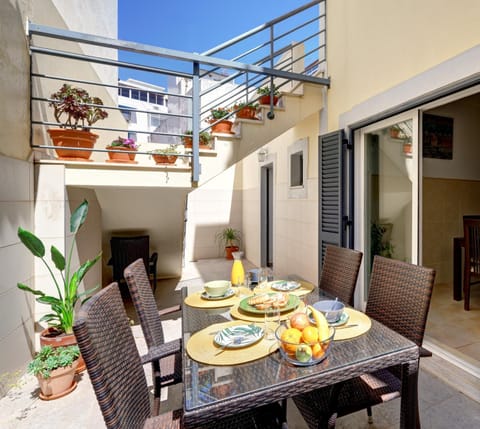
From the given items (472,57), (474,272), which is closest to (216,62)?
(472,57)

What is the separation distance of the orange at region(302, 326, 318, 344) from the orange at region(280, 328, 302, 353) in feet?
0.06

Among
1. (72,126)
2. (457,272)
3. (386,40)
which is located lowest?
(457,272)

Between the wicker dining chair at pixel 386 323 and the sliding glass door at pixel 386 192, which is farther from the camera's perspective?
the sliding glass door at pixel 386 192

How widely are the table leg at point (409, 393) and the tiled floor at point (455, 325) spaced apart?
4.50ft

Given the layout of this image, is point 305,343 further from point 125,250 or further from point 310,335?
point 125,250

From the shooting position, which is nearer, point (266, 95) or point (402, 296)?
point (402, 296)

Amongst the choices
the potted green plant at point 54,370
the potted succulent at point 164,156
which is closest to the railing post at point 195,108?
the potted succulent at point 164,156

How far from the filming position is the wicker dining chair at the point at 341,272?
1.82m

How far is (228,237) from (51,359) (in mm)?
5013

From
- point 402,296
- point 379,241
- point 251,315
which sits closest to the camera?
point 251,315

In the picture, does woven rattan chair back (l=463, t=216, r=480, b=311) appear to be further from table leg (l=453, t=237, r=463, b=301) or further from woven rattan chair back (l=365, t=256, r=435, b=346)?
woven rattan chair back (l=365, t=256, r=435, b=346)

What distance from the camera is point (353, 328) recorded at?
3.97 feet

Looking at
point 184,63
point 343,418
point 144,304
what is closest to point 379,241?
point 343,418

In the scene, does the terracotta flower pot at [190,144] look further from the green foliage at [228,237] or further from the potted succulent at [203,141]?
the green foliage at [228,237]
